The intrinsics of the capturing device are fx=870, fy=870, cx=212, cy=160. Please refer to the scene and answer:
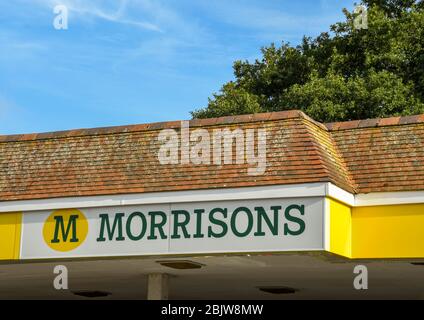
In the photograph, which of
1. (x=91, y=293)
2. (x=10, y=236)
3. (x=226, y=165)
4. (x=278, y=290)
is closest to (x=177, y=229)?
(x=226, y=165)

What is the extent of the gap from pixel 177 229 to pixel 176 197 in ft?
2.26

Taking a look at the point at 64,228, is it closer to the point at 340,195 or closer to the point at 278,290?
the point at 340,195

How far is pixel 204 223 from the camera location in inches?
727

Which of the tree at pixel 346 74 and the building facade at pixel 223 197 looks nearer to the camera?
the building facade at pixel 223 197

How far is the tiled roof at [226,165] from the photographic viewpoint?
18516 mm

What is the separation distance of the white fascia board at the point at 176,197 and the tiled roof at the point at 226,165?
0.39 feet

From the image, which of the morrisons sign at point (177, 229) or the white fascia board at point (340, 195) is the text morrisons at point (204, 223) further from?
the white fascia board at point (340, 195)

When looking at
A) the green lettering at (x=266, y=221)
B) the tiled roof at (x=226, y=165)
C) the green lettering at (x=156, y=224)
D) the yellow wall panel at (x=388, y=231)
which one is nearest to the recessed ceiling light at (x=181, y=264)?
the green lettering at (x=156, y=224)

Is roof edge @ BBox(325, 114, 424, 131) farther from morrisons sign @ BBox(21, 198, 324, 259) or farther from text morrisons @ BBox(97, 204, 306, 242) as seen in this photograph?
text morrisons @ BBox(97, 204, 306, 242)

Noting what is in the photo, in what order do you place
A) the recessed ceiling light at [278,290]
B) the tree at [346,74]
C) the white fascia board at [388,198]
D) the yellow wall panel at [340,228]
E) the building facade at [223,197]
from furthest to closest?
the tree at [346,74]
the recessed ceiling light at [278,290]
the white fascia board at [388,198]
the building facade at [223,197]
the yellow wall panel at [340,228]

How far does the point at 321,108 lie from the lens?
3841 centimetres

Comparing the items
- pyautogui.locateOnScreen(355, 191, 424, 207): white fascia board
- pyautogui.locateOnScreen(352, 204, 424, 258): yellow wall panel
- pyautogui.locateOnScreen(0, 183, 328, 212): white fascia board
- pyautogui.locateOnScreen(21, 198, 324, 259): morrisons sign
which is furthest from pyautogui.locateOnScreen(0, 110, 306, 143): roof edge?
pyautogui.locateOnScreen(352, 204, 424, 258): yellow wall panel
